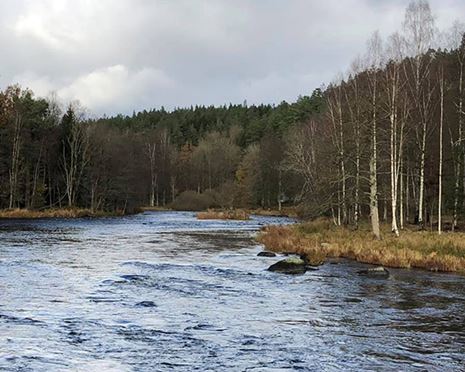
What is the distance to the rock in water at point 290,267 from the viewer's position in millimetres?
26789

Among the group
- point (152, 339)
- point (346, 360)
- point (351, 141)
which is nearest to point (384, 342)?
point (346, 360)

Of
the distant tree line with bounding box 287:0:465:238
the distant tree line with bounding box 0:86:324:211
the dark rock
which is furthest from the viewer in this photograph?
the distant tree line with bounding box 0:86:324:211

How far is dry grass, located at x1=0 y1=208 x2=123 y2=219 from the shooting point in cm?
7056

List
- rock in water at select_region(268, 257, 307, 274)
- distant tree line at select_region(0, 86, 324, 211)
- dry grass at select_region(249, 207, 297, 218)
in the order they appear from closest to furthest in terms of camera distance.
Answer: rock in water at select_region(268, 257, 307, 274) < distant tree line at select_region(0, 86, 324, 211) < dry grass at select_region(249, 207, 297, 218)

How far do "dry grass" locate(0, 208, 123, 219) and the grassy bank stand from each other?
41.9 metres

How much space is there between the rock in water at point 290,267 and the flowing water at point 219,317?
561mm

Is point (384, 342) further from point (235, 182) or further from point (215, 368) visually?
point (235, 182)

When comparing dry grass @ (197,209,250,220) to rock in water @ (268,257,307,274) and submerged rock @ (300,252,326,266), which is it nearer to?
submerged rock @ (300,252,326,266)

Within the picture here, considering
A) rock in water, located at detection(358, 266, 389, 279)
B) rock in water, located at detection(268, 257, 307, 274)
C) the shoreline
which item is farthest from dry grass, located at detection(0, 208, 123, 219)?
rock in water, located at detection(358, 266, 389, 279)

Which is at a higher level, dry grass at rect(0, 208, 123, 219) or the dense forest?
the dense forest

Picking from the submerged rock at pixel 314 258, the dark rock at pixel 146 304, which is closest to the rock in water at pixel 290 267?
the submerged rock at pixel 314 258

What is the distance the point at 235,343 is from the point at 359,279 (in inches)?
463

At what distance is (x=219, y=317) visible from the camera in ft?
56.0

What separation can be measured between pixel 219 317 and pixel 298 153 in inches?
1440
